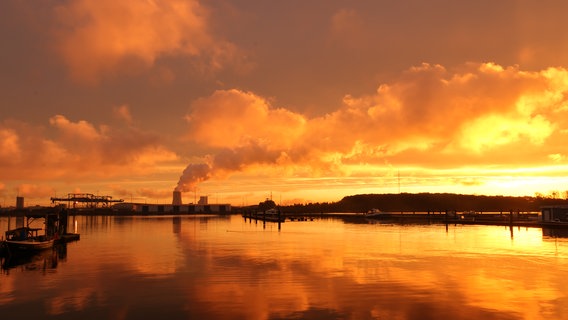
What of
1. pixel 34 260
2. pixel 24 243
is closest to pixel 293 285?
pixel 34 260

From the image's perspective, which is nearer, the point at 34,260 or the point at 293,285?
the point at 293,285

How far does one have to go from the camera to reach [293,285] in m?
36.1

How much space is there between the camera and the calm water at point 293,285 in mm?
27797

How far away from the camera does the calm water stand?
27797 millimetres

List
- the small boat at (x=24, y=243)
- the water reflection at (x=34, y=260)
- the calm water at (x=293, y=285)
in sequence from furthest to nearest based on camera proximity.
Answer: the small boat at (x=24, y=243)
the water reflection at (x=34, y=260)
the calm water at (x=293, y=285)

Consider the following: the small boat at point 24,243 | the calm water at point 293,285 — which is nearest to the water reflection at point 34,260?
the calm water at point 293,285

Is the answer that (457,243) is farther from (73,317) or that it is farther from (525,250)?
(73,317)

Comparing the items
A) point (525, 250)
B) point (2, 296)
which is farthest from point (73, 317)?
point (525, 250)

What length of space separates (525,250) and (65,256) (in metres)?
59.3

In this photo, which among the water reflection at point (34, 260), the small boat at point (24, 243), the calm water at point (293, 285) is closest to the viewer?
the calm water at point (293, 285)

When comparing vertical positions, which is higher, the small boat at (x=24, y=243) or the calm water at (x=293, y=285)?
the small boat at (x=24, y=243)

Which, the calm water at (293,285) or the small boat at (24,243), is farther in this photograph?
the small boat at (24,243)

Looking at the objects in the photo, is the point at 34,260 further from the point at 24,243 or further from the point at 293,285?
the point at 293,285

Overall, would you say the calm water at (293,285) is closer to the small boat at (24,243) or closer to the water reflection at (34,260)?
the water reflection at (34,260)
